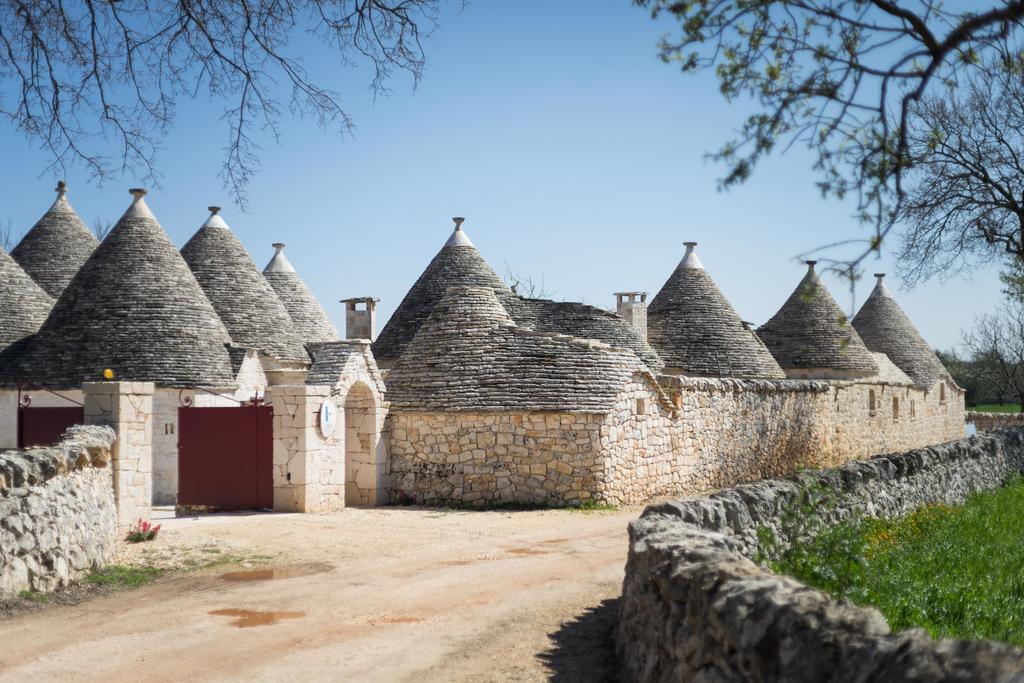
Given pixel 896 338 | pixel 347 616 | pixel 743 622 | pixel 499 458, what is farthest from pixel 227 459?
pixel 896 338

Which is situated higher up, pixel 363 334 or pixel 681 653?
pixel 363 334

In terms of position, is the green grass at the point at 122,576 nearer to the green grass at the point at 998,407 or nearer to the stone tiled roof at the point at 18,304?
the stone tiled roof at the point at 18,304

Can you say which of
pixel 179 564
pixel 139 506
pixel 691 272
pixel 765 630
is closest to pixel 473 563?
pixel 179 564

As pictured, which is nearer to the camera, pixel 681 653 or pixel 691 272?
pixel 681 653

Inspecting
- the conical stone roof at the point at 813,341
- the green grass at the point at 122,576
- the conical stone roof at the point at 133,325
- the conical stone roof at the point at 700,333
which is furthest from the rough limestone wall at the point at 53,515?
the conical stone roof at the point at 813,341

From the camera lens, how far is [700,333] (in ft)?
90.5

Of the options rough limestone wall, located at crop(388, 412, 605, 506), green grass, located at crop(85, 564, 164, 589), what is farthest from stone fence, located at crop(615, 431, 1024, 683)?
rough limestone wall, located at crop(388, 412, 605, 506)

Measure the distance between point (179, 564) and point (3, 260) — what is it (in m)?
13.4

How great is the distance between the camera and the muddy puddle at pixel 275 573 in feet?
32.0

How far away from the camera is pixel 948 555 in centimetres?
862

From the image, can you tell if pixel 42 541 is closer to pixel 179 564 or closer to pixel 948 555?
pixel 179 564

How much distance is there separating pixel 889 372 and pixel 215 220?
76.1 feet

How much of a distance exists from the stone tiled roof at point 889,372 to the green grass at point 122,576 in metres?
26.6

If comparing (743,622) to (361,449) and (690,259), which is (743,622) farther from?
(690,259)
